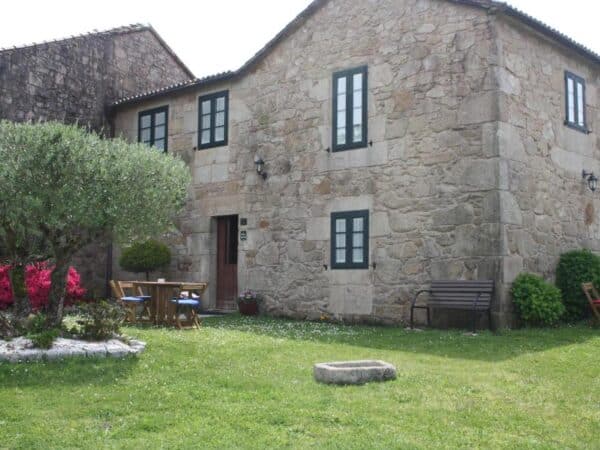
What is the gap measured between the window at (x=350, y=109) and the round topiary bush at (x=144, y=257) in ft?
15.6

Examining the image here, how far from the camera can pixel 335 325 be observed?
1245 centimetres

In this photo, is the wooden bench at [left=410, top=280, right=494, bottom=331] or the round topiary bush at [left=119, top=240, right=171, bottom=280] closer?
the wooden bench at [left=410, top=280, right=494, bottom=331]

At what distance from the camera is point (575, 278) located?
12.0 m

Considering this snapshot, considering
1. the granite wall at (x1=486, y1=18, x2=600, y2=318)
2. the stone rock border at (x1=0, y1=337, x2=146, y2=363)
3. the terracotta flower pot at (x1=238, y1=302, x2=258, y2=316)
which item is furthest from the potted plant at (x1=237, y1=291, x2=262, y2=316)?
the stone rock border at (x1=0, y1=337, x2=146, y2=363)

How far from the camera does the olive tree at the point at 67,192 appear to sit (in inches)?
309

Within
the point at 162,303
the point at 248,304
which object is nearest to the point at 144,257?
the point at 248,304

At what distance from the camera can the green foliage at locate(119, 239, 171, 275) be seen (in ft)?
49.5

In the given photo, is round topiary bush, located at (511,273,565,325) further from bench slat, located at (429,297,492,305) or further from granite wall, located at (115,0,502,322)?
bench slat, located at (429,297,492,305)

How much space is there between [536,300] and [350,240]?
136 inches

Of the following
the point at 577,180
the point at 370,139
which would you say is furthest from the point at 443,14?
the point at 577,180

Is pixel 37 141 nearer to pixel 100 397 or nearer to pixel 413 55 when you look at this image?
pixel 100 397

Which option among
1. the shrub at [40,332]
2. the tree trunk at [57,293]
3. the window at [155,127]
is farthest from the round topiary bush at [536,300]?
the window at [155,127]

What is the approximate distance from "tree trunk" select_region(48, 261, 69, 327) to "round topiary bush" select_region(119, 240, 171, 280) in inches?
260

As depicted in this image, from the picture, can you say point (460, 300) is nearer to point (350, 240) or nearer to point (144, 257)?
point (350, 240)
